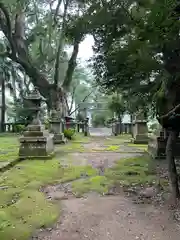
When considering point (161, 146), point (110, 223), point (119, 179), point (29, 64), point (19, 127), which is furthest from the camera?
point (19, 127)

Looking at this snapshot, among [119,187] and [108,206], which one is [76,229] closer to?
[108,206]

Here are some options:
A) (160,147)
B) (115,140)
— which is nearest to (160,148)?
(160,147)

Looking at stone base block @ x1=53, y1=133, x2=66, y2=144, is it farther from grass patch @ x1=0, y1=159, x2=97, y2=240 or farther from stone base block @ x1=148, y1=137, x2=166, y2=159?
stone base block @ x1=148, y1=137, x2=166, y2=159

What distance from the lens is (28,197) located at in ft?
12.1

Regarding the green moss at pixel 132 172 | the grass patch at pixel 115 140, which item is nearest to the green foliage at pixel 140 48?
the green moss at pixel 132 172

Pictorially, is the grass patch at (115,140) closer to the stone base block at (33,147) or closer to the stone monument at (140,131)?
the stone monument at (140,131)

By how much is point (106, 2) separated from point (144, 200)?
8.02 ft

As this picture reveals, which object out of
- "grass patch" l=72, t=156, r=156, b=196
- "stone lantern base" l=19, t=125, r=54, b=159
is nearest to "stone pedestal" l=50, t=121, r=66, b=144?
"stone lantern base" l=19, t=125, r=54, b=159

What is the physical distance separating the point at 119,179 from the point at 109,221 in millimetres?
1786

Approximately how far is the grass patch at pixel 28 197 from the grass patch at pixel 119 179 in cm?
36

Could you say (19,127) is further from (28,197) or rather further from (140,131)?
(28,197)

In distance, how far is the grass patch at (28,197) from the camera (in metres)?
2.74

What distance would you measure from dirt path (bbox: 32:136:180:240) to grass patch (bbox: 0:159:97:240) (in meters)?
0.16

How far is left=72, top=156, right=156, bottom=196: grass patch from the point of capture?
4.19 m
